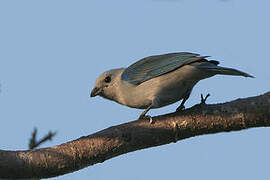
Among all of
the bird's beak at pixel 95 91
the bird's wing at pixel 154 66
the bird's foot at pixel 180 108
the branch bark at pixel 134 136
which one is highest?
the bird's wing at pixel 154 66

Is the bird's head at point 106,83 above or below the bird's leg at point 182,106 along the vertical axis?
above

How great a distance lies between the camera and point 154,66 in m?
5.52

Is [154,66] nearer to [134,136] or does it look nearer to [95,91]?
[95,91]

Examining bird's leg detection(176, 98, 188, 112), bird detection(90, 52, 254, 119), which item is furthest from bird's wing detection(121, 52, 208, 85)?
bird's leg detection(176, 98, 188, 112)

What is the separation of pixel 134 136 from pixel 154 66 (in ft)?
5.44

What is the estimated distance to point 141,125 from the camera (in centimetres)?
423

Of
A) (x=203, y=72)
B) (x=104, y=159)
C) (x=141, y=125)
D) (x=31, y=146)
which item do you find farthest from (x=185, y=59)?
(x=31, y=146)

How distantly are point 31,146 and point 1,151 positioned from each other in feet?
0.99

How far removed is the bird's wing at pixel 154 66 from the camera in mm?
5152

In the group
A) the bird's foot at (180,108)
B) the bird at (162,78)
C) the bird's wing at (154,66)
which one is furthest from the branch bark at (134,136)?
the bird's wing at (154,66)

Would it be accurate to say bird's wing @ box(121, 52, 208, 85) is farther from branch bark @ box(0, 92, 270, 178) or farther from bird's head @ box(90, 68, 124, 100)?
branch bark @ box(0, 92, 270, 178)

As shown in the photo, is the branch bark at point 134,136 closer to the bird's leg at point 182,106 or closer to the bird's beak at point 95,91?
the bird's leg at point 182,106

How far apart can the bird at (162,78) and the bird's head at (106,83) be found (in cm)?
9

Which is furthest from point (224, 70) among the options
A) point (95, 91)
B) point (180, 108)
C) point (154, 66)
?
point (95, 91)
